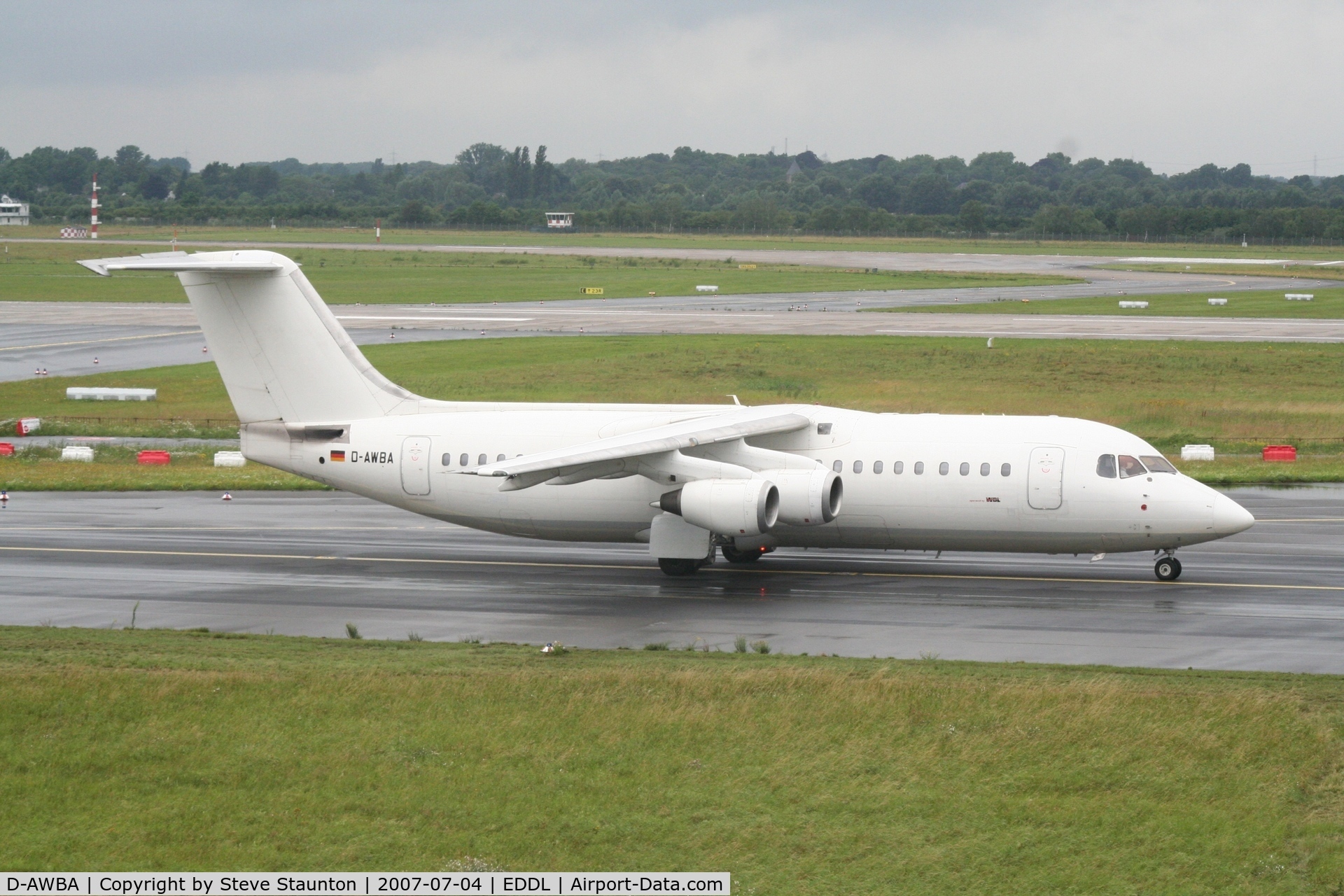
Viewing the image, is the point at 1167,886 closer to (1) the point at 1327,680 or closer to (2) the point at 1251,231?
(1) the point at 1327,680

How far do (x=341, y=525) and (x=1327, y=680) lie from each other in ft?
75.4

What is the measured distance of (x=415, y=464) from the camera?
29297 millimetres

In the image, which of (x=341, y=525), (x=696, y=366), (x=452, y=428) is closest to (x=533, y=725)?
(x=452, y=428)

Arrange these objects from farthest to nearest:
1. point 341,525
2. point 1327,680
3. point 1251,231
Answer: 1. point 1251,231
2. point 341,525
3. point 1327,680

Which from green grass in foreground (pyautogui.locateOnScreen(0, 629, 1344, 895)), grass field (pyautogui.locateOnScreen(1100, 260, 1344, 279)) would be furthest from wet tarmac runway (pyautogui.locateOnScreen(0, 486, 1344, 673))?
grass field (pyautogui.locateOnScreen(1100, 260, 1344, 279))

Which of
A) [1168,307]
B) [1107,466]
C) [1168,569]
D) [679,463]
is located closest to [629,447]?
[679,463]

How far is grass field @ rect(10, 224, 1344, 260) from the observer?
146625mm

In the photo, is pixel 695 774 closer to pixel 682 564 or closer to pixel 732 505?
pixel 732 505

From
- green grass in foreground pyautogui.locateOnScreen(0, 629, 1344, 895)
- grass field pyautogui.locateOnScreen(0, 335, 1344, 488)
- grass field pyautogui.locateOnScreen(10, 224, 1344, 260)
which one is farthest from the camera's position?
grass field pyautogui.locateOnScreen(10, 224, 1344, 260)

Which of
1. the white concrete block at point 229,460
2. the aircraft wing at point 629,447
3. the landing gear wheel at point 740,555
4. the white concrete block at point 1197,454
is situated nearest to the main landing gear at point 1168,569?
the aircraft wing at point 629,447

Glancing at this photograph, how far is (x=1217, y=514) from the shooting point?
26.0 metres

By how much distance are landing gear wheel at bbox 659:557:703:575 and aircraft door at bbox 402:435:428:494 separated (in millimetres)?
5292

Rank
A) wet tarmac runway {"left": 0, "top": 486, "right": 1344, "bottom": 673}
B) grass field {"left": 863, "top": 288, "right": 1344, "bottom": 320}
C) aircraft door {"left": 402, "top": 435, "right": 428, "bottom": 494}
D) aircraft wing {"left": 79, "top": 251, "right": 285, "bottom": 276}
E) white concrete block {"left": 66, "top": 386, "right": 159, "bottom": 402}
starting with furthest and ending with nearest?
grass field {"left": 863, "top": 288, "right": 1344, "bottom": 320} < white concrete block {"left": 66, "top": 386, "right": 159, "bottom": 402} < aircraft door {"left": 402, "top": 435, "right": 428, "bottom": 494} < aircraft wing {"left": 79, "top": 251, "right": 285, "bottom": 276} < wet tarmac runway {"left": 0, "top": 486, "right": 1344, "bottom": 673}

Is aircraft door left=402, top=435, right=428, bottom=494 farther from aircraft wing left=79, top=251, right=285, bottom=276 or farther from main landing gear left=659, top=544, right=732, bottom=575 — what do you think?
main landing gear left=659, top=544, right=732, bottom=575
